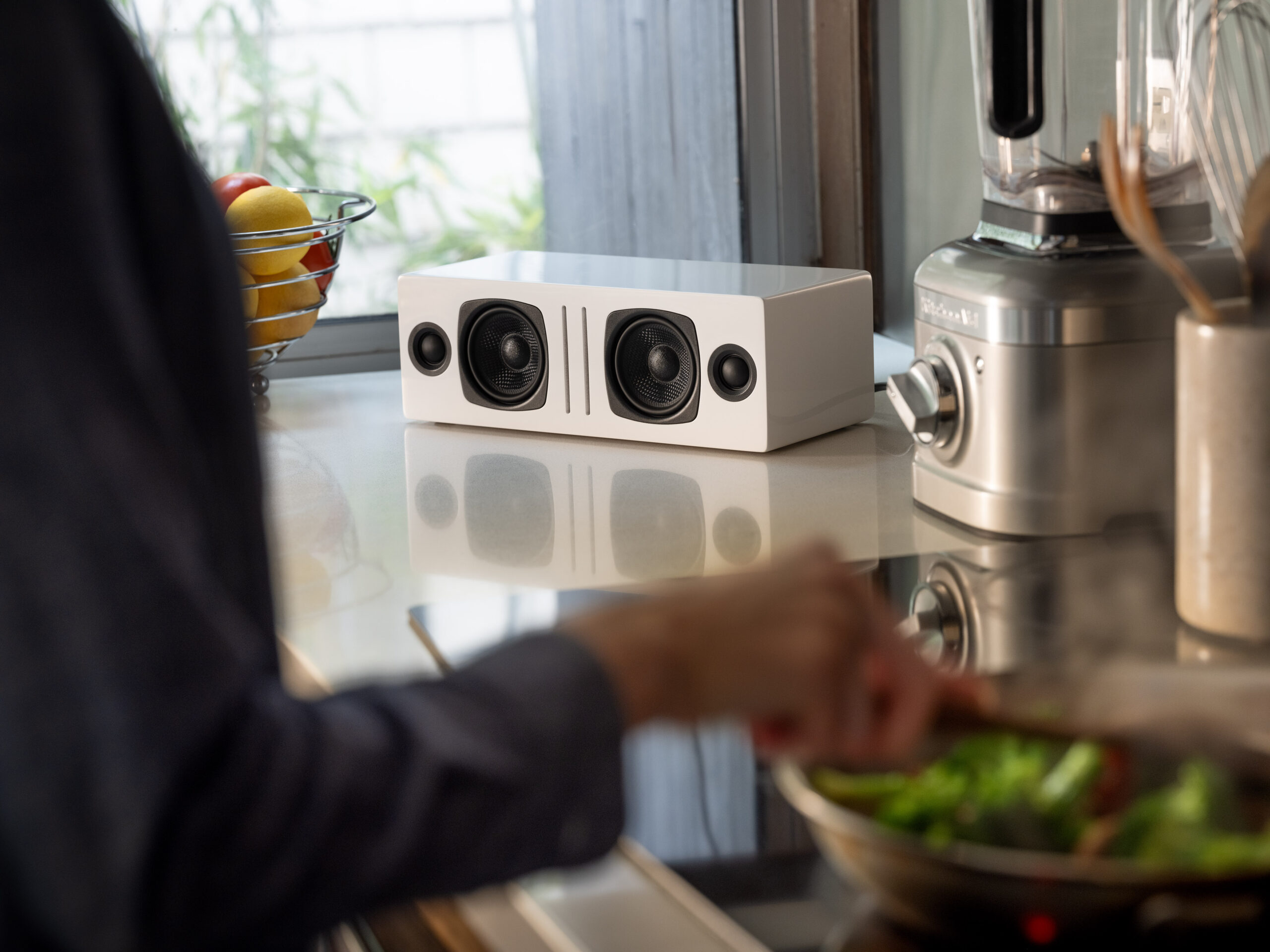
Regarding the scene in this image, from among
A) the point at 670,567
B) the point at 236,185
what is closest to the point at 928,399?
the point at 670,567

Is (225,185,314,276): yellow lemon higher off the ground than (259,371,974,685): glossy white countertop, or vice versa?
(225,185,314,276): yellow lemon

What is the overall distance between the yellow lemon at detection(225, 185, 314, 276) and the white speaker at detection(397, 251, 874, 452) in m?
0.12

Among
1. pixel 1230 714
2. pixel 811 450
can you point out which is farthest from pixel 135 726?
pixel 811 450

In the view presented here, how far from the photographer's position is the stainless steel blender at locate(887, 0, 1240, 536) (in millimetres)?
919

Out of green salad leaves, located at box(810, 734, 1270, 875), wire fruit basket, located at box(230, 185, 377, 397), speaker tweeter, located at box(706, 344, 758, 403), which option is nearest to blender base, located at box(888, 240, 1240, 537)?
speaker tweeter, located at box(706, 344, 758, 403)

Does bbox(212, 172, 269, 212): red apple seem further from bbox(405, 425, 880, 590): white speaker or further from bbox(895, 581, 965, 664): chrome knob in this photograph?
bbox(895, 581, 965, 664): chrome knob

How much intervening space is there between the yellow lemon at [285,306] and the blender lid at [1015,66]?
0.73m

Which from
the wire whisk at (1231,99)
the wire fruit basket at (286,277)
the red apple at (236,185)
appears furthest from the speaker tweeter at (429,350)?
the wire whisk at (1231,99)

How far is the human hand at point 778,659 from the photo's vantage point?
0.46 metres

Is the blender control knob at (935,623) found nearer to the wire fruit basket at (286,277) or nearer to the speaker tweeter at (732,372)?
the speaker tweeter at (732,372)

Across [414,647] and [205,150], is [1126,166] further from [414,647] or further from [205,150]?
[205,150]

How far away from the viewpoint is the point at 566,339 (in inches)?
52.4

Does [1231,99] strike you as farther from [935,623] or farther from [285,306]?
[285,306]

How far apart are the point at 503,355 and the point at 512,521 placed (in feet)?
0.96
